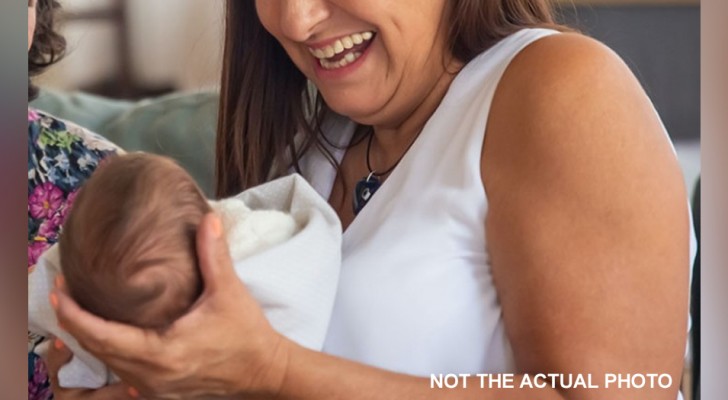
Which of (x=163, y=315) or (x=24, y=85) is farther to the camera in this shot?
(x=24, y=85)

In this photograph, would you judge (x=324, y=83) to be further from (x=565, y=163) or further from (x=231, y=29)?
(x=565, y=163)

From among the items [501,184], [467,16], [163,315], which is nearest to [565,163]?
[501,184]

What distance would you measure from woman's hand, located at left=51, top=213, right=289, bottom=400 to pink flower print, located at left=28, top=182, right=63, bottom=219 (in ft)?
0.74

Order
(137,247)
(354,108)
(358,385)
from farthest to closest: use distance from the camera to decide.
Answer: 1. (354,108)
2. (358,385)
3. (137,247)

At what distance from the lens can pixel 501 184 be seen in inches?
28.6

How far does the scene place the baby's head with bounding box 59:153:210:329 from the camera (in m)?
0.61

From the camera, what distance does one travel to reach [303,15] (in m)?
0.79

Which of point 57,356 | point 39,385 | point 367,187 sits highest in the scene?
point 367,187

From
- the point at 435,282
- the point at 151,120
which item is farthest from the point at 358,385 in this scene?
the point at 151,120

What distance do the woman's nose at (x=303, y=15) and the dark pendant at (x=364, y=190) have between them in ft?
0.43

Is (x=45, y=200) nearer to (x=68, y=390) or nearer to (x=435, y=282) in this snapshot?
(x=68, y=390)

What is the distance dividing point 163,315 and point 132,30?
0.32 metres

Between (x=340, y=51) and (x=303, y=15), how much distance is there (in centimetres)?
4

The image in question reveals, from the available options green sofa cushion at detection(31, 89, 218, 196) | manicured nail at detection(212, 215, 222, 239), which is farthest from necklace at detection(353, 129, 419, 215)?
manicured nail at detection(212, 215, 222, 239)
